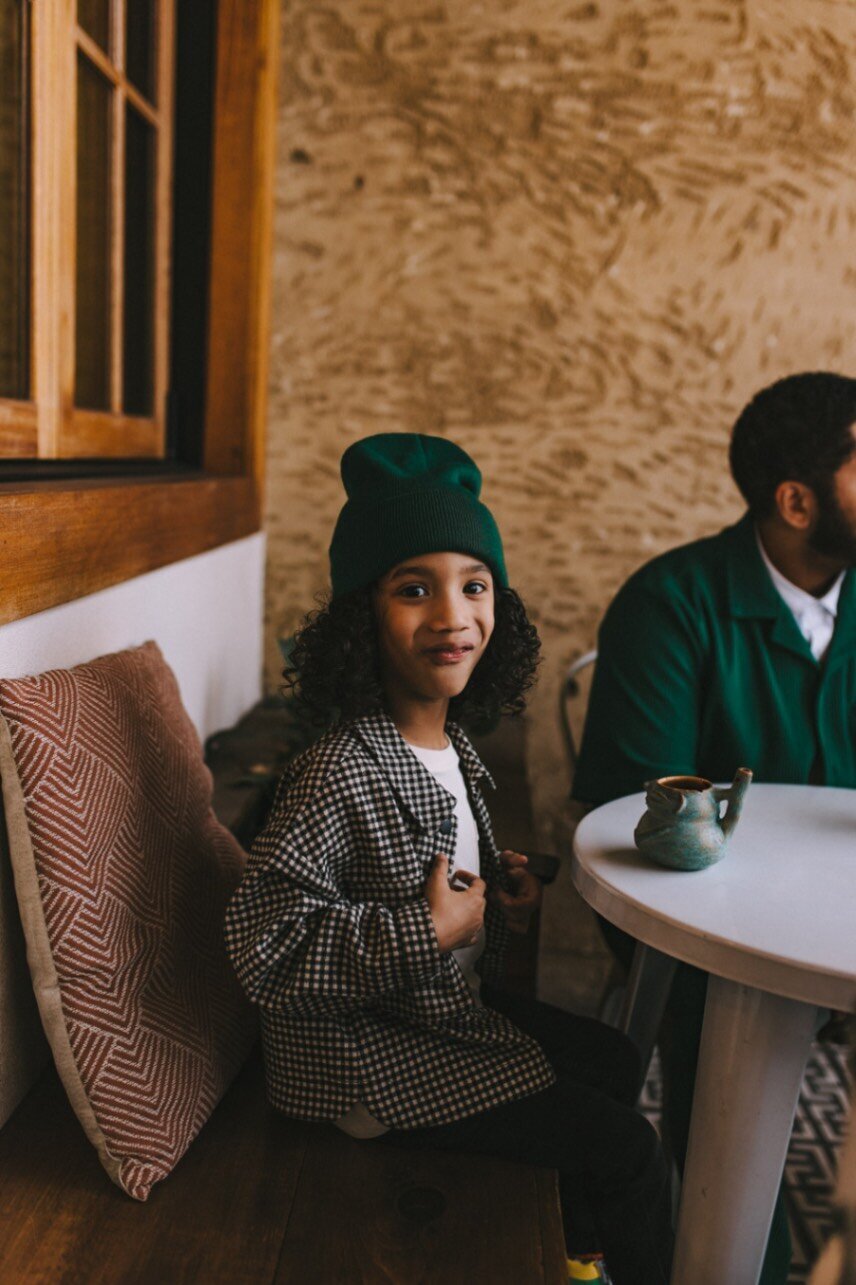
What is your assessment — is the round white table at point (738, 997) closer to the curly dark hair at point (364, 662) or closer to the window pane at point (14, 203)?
the curly dark hair at point (364, 662)

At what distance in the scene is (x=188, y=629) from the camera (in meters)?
2.03

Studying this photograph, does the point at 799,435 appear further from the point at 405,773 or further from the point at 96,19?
the point at 96,19

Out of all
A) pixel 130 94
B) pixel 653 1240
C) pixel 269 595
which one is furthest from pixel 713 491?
pixel 653 1240

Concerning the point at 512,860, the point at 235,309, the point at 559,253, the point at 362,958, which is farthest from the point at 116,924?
the point at 559,253

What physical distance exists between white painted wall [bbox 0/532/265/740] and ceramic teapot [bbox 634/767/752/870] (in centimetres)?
77

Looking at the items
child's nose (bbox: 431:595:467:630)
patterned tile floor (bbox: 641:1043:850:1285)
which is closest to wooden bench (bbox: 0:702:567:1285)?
child's nose (bbox: 431:595:467:630)

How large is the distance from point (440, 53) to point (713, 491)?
4.28ft

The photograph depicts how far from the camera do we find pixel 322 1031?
3.76 ft

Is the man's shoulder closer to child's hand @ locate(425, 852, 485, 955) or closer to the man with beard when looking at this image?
the man with beard

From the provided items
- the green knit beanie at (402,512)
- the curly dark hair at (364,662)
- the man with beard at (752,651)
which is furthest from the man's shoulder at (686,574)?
the green knit beanie at (402,512)

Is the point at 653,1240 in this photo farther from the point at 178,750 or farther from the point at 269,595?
the point at 269,595

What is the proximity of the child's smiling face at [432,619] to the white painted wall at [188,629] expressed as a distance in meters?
0.43

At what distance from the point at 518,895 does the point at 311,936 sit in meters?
0.38

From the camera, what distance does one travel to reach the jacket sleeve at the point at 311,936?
3.53 ft
